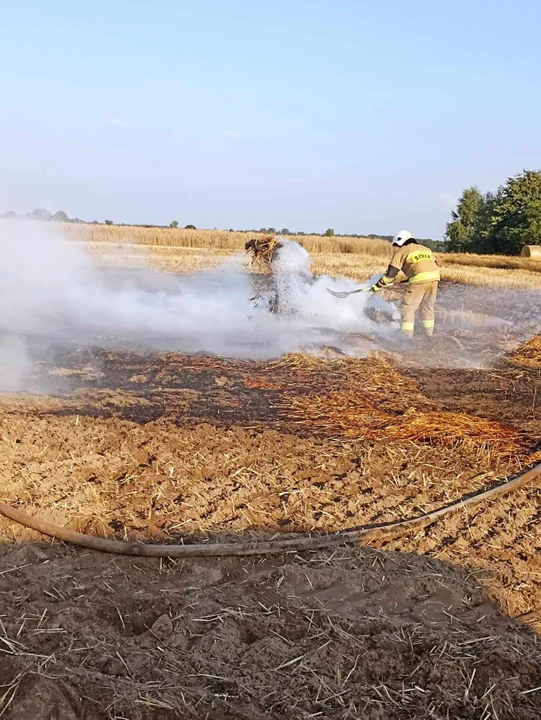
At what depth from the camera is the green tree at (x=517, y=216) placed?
36.2 metres

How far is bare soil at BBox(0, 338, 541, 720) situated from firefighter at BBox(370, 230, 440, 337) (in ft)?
12.8

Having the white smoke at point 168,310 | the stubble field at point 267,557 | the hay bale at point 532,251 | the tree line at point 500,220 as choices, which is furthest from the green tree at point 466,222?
the stubble field at point 267,557

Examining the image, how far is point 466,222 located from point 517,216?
5462 millimetres

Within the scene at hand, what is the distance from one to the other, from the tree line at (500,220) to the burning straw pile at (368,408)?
29.4 metres

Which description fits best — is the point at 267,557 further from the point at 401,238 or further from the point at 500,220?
the point at 500,220

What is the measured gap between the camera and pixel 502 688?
3160 millimetres

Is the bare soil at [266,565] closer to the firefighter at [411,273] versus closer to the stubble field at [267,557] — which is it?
the stubble field at [267,557]

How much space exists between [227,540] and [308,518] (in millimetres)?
700

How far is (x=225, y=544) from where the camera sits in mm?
4566

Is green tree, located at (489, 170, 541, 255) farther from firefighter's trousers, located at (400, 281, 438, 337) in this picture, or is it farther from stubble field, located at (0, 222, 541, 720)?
stubble field, located at (0, 222, 541, 720)

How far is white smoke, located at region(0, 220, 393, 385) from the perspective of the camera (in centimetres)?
1191

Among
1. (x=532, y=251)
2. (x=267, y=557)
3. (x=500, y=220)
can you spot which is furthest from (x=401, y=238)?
(x=500, y=220)

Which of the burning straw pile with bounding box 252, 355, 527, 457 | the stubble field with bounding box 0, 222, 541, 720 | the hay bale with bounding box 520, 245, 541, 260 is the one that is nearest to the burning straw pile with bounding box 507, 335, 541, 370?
the stubble field with bounding box 0, 222, 541, 720

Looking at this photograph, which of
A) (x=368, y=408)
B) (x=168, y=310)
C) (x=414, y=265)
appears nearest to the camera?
(x=368, y=408)
